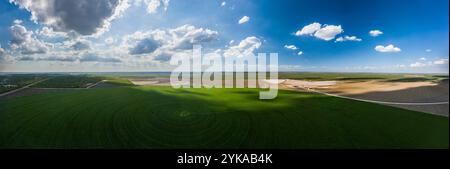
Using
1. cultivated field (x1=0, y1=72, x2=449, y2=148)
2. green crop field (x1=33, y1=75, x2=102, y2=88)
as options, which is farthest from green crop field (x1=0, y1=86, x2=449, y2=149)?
green crop field (x1=33, y1=75, x2=102, y2=88)

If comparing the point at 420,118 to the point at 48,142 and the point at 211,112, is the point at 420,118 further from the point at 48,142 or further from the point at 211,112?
the point at 48,142

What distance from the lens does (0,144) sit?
35.2 feet

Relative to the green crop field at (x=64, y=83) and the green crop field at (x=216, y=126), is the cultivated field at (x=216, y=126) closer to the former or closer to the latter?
the green crop field at (x=216, y=126)

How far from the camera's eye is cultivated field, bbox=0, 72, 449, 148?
10578mm

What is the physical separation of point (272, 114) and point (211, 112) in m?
4.42

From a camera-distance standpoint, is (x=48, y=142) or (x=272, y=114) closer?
(x=48, y=142)

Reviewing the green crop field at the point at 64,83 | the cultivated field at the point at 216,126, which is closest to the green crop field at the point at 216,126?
the cultivated field at the point at 216,126

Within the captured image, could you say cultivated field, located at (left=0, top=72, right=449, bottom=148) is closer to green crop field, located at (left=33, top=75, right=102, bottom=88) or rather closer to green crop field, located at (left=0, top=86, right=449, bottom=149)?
green crop field, located at (left=0, top=86, right=449, bottom=149)

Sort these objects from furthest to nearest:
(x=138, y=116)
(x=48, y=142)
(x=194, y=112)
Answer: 1. (x=194, y=112)
2. (x=138, y=116)
3. (x=48, y=142)

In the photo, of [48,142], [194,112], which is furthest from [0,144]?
[194,112]

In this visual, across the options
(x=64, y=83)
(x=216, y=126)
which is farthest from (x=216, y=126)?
(x=64, y=83)

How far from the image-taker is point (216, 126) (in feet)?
41.2
